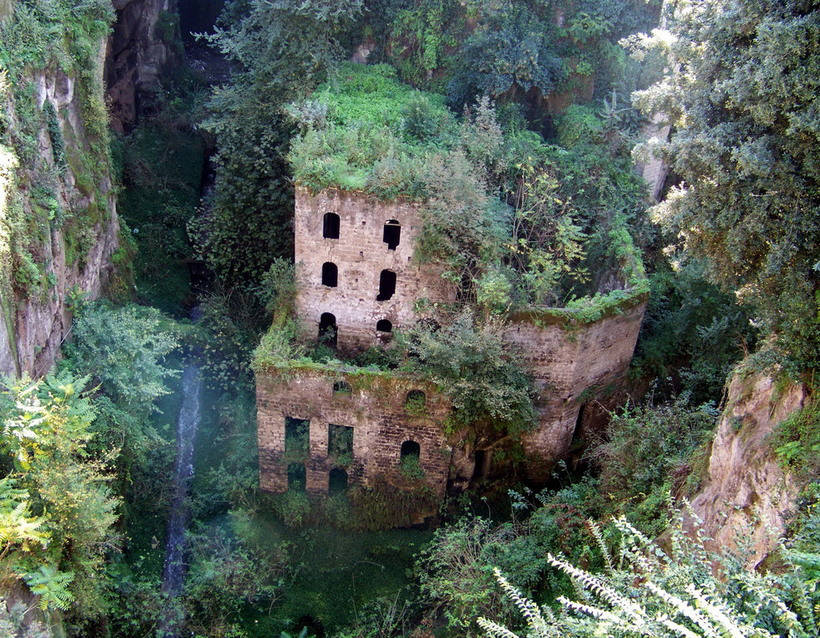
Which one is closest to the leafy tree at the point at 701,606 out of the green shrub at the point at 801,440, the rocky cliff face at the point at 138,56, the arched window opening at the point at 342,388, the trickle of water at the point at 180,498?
the green shrub at the point at 801,440

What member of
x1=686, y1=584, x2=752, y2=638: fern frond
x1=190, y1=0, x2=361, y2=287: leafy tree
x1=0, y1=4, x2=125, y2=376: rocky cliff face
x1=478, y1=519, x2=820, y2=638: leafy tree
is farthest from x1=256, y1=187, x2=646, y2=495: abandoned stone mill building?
x1=686, y1=584, x2=752, y2=638: fern frond

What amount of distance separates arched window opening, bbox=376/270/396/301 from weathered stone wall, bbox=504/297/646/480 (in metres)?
3.85

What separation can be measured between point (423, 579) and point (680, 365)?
9201 mm

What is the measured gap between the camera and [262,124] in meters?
23.8

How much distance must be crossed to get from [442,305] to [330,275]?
131 inches

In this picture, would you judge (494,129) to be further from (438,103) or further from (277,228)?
(277,228)

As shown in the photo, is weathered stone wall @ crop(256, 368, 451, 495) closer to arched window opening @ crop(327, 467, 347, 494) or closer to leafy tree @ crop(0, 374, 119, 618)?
arched window opening @ crop(327, 467, 347, 494)

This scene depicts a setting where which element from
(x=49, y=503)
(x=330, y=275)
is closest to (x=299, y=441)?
(x=330, y=275)

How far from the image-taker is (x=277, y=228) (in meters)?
24.1

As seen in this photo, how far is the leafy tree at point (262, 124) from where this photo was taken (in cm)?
2314

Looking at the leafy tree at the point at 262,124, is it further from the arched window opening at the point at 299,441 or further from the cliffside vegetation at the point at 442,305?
the arched window opening at the point at 299,441

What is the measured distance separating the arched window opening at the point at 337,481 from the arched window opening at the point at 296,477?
0.71 m

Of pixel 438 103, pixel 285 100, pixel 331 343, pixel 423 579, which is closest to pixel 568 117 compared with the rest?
pixel 438 103

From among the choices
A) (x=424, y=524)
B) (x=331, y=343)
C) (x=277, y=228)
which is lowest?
(x=424, y=524)
